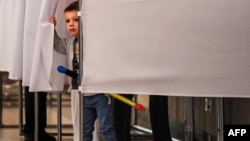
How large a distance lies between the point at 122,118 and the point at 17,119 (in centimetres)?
305

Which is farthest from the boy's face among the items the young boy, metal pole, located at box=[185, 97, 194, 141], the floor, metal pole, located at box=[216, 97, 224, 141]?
metal pole, located at box=[185, 97, 194, 141]

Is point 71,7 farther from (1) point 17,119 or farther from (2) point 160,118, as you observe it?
(1) point 17,119

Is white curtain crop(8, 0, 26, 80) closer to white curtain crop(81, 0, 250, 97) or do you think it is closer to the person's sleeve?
the person's sleeve

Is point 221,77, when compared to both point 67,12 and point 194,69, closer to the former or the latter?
point 194,69

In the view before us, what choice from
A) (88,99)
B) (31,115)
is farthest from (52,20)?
(31,115)

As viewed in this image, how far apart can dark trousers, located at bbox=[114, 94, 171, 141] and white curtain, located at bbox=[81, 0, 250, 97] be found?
Result: 0.96 metres

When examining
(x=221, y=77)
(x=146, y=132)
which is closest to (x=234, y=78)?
(x=221, y=77)

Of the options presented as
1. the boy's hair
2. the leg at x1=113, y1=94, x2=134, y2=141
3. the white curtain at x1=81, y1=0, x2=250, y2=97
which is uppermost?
the boy's hair

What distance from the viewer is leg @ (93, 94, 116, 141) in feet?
9.87

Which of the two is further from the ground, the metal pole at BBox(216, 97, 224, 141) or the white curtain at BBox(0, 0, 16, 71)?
the white curtain at BBox(0, 0, 16, 71)

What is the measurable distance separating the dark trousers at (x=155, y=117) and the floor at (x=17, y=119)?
526mm

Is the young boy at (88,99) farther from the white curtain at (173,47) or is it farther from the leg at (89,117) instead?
the white curtain at (173,47)

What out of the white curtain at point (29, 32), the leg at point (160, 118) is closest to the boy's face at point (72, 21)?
the white curtain at point (29, 32)

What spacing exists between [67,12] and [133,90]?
79cm
